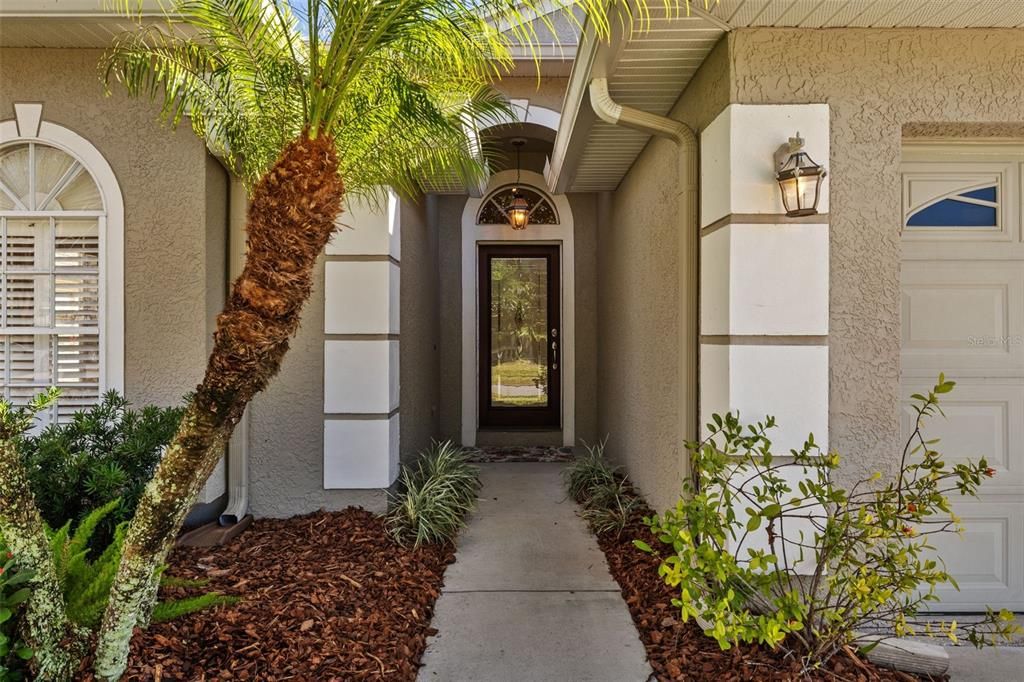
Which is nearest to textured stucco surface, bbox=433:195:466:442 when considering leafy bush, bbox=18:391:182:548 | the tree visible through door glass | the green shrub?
the tree visible through door glass

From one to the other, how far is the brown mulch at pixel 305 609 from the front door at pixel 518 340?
14.3ft

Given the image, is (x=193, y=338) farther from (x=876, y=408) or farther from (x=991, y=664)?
(x=991, y=664)

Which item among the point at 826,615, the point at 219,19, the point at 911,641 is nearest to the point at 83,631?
the point at 219,19

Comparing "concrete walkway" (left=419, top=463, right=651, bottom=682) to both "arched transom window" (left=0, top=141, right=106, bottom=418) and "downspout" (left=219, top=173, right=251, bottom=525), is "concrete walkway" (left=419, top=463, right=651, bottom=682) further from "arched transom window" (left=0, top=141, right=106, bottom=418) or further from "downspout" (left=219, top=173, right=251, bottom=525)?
"arched transom window" (left=0, top=141, right=106, bottom=418)

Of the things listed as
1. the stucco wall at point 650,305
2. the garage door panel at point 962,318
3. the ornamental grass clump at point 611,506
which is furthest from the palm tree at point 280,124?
the ornamental grass clump at point 611,506

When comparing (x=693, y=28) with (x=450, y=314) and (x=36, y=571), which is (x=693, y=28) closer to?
(x=36, y=571)

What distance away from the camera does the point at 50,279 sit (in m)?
4.47

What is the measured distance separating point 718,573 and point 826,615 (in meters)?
0.57

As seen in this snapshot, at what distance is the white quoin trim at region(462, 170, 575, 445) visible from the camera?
8.30 meters

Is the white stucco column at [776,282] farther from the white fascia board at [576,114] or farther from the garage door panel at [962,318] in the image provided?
the white fascia board at [576,114]

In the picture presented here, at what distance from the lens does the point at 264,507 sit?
185 inches

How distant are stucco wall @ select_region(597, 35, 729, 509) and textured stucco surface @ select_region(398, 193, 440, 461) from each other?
7.20ft

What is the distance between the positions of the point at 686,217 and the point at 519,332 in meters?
5.22

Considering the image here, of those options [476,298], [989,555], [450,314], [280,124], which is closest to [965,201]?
[989,555]
